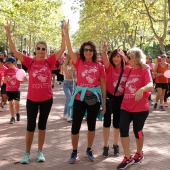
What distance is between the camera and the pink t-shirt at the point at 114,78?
5594 millimetres

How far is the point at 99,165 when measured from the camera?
5418mm

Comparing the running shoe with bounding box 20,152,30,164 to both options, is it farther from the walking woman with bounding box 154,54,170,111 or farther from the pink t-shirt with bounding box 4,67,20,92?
the walking woman with bounding box 154,54,170,111

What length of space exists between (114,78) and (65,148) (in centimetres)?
175

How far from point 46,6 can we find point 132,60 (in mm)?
20681

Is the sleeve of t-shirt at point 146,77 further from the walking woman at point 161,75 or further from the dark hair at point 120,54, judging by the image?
the walking woman at point 161,75

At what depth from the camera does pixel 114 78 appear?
5.64 meters

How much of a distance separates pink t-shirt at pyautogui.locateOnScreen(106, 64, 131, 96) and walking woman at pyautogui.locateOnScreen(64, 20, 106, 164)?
8.4 inches

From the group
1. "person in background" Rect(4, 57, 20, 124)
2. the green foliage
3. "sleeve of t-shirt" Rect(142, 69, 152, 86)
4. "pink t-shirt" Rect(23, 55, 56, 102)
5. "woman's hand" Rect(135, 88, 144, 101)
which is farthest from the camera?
the green foliage

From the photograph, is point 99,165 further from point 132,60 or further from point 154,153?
point 132,60

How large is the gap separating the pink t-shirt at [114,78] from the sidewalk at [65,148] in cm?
117

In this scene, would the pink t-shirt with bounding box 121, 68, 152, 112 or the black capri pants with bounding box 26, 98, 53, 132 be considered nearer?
the pink t-shirt with bounding box 121, 68, 152, 112

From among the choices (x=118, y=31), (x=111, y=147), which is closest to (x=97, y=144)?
(x=111, y=147)

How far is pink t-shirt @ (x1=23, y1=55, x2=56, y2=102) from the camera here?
533 cm

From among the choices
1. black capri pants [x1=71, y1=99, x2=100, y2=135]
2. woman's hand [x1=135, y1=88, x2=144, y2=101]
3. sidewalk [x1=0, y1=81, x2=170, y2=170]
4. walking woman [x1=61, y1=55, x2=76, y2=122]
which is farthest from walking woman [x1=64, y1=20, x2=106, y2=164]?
walking woman [x1=61, y1=55, x2=76, y2=122]
